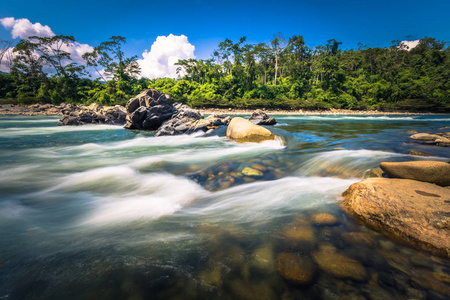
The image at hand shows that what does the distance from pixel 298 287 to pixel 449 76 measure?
225 feet

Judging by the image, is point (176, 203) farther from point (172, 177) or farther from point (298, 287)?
point (298, 287)

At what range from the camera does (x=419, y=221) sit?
2.18 meters

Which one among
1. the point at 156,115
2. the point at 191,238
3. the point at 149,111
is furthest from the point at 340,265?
the point at 149,111

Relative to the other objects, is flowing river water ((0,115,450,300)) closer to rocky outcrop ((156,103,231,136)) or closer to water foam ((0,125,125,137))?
rocky outcrop ((156,103,231,136))

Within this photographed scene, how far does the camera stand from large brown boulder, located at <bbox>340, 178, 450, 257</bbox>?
2.06m

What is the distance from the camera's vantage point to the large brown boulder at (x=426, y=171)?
289 cm

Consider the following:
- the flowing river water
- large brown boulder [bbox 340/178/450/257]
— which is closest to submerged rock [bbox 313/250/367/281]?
the flowing river water

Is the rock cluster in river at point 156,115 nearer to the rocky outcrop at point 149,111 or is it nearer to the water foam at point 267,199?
the rocky outcrop at point 149,111

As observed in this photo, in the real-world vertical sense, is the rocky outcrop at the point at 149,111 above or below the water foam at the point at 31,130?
above

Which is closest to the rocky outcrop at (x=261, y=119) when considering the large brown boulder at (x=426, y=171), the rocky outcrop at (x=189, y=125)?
the rocky outcrop at (x=189, y=125)

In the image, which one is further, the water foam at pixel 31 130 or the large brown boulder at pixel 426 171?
the water foam at pixel 31 130

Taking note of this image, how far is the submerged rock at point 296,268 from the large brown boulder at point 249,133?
661cm

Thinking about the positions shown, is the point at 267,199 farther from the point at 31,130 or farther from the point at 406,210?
the point at 31,130

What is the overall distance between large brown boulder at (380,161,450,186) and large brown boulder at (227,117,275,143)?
17.2 ft
